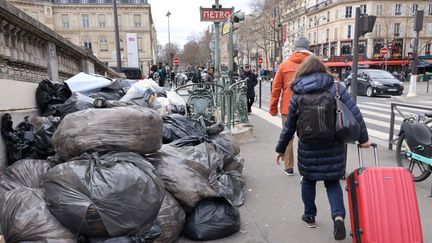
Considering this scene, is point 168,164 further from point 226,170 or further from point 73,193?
point 226,170

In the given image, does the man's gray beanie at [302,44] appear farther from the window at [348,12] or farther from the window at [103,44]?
the window at [103,44]

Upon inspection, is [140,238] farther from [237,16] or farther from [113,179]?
[237,16]

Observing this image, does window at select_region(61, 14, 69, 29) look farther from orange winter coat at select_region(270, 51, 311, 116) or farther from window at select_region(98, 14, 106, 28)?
orange winter coat at select_region(270, 51, 311, 116)

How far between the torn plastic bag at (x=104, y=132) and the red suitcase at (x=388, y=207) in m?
1.73

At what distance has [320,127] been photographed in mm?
2744

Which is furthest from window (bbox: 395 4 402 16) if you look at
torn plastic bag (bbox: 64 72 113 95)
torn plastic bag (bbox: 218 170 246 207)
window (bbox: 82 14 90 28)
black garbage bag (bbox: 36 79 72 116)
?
black garbage bag (bbox: 36 79 72 116)

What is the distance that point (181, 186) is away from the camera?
3.00m

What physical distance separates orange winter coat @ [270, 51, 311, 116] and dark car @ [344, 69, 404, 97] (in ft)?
50.6

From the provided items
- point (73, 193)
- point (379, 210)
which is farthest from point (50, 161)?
point (379, 210)

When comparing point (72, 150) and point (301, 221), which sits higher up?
point (72, 150)

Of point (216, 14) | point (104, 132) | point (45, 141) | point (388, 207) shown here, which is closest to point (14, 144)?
point (45, 141)

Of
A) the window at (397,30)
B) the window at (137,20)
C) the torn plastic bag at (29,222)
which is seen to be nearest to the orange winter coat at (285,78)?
the torn plastic bag at (29,222)

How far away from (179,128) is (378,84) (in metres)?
16.4

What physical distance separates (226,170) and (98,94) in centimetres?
227
